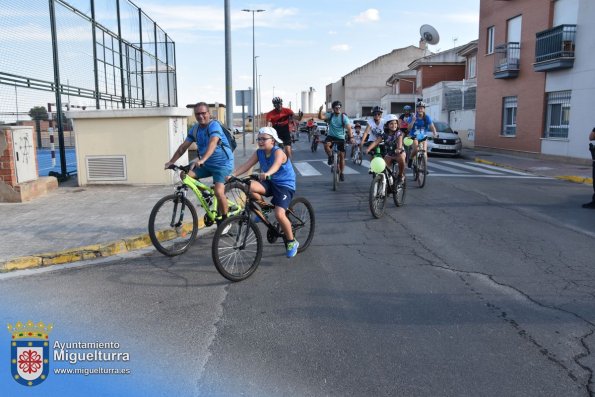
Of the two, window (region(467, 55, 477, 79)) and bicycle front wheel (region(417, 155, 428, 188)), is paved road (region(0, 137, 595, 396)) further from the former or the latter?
window (region(467, 55, 477, 79))

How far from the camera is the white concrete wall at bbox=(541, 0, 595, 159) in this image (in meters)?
18.3

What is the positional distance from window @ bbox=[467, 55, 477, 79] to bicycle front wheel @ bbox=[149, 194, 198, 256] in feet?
99.4

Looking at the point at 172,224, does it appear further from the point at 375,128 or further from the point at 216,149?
the point at 375,128

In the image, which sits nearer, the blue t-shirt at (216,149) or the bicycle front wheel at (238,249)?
the bicycle front wheel at (238,249)

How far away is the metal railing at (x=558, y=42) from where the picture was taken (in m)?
19.2

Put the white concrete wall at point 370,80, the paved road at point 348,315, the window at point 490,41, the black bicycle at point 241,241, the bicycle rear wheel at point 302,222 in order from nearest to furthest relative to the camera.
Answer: the paved road at point 348,315, the black bicycle at point 241,241, the bicycle rear wheel at point 302,222, the window at point 490,41, the white concrete wall at point 370,80

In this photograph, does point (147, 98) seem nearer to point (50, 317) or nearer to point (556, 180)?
point (556, 180)

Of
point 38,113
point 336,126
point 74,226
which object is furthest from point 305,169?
point 74,226

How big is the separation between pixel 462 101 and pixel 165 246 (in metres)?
28.3

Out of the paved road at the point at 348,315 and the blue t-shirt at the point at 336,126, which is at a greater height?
the blue t-shirt at the point at 336,126

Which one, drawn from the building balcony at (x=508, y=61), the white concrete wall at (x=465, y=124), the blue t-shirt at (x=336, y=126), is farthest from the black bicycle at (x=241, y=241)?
the white concrete wall at (x=465, y=124)

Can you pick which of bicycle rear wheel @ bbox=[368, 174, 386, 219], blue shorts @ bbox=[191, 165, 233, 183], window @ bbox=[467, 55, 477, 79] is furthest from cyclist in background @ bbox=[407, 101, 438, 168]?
window @ bbox=[467, 55, 477, 79]

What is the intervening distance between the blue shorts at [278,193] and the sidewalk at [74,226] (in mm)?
2057

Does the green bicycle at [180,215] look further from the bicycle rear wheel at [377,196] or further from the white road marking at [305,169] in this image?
the white road marking at [305,169]
